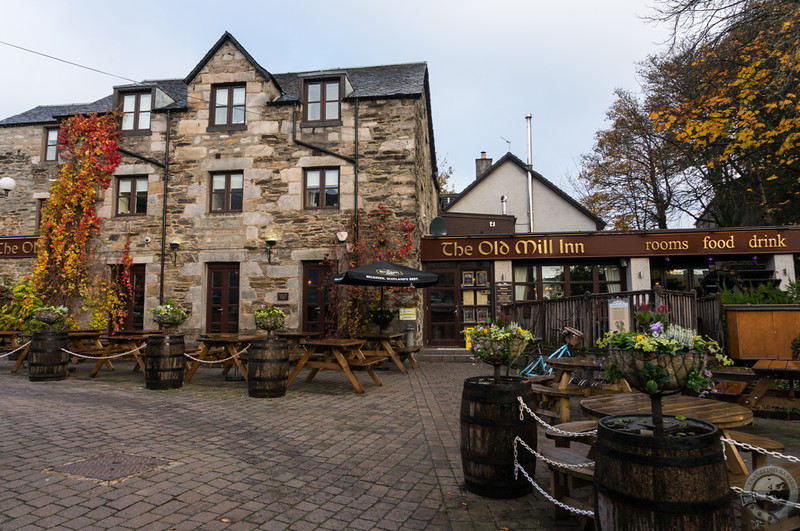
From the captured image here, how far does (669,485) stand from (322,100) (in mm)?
12943

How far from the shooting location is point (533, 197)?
21.5 m

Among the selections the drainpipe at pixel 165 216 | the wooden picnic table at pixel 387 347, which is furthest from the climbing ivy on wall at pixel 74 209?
the wooden picnic table at pixel 387 347

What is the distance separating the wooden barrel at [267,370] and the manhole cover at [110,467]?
2850 millimetres

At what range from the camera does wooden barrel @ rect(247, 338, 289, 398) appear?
715cm

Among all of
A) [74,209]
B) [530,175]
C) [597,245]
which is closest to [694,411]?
[597,245]

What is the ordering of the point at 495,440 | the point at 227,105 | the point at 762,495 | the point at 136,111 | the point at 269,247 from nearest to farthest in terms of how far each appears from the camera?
the point at 762,495 < the point at 495,440 < the point at 269,247 < the point at 227,105 < the point at 136,111

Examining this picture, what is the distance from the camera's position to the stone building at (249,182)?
41.5 feet

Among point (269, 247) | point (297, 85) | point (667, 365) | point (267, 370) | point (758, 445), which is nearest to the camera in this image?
point (667, 365)

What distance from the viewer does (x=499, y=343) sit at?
3969 mm

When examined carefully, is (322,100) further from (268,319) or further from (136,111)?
(268,319)

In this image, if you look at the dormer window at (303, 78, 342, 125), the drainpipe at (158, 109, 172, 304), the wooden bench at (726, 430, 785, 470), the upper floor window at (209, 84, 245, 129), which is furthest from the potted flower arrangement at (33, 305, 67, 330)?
the wooden bench at (726, 430, 785, 470)

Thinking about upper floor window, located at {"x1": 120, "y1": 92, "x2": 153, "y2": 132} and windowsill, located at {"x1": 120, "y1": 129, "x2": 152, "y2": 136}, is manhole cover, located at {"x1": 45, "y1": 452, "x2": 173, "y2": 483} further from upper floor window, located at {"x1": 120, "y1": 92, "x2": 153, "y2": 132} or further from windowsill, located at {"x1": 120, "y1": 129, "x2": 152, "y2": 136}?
upper floor window, located at {"x1": 120, "y1": 92, "x2": 153, "y2": 132}

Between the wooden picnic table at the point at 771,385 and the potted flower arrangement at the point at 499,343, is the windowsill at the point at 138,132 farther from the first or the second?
the wooden picnic table at the point at 771,385

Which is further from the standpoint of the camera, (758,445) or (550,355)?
(550,355)
